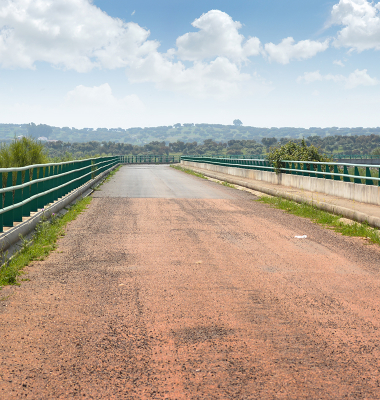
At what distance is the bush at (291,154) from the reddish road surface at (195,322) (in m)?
14.7

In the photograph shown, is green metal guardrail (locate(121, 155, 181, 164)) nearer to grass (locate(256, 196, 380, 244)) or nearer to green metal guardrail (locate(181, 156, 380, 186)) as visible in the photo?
green metal guardrail (locate(181, 156, 380, 186))

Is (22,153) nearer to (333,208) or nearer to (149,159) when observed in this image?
(333,208)

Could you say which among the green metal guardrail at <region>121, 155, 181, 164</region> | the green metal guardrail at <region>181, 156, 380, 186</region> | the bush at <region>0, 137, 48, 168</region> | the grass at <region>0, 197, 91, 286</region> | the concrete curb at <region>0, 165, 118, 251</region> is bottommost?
the green metal guardrail at <region>121, 155, 181, 164</region>

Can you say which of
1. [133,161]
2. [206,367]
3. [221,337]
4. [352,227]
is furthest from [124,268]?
[133,161]

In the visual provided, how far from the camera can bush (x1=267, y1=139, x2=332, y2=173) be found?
78.9 ft

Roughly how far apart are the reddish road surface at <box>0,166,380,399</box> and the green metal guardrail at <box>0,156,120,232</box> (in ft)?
3.43

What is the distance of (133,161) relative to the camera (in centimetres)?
9456

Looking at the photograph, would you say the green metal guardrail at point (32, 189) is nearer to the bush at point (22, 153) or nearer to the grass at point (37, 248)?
the grass at point (37, 248)

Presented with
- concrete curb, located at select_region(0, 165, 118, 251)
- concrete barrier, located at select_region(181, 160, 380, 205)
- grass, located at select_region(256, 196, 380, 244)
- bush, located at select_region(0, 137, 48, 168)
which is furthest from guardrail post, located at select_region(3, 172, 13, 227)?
bush, located at select_region(0, 137, 48, 168)

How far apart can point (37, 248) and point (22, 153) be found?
39.7 ft

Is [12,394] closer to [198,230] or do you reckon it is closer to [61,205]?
[198,230]

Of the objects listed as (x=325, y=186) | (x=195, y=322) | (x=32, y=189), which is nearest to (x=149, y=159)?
(x=325, y=186)

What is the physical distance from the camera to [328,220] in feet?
40.7

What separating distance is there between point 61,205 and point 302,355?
1039cm
